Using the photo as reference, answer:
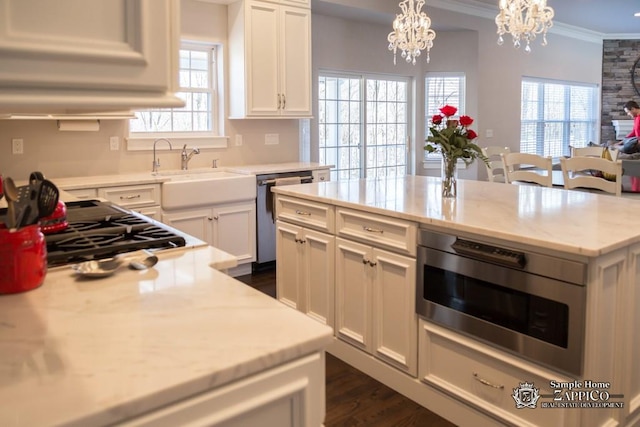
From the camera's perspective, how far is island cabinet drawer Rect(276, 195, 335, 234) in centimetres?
293

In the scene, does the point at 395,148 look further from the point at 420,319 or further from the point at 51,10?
the point at 51,10

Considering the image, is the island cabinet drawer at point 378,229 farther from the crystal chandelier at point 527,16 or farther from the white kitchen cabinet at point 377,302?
the crystal chandelier at point 527,16

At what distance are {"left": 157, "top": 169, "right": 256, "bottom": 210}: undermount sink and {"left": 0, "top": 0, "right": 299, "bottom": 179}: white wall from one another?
372 millimetres

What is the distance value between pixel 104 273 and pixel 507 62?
291 inches

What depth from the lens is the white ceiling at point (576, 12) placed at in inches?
232

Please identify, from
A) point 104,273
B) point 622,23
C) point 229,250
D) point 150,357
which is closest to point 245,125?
point 229,250

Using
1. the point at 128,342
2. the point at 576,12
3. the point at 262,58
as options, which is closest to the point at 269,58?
the point at 262,58

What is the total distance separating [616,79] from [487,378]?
31.0ft

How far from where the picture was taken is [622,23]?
8500 millimetres

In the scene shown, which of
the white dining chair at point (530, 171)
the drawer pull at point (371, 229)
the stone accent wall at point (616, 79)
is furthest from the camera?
the stone accent wall at point (616, 79)

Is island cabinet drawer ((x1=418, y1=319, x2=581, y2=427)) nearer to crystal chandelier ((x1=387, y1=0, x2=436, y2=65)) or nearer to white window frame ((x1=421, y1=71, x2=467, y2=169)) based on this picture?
crystal chandelier ((x1=387, y1=0, x2=436, y2=65))

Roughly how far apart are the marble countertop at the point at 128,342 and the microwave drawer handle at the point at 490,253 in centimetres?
113

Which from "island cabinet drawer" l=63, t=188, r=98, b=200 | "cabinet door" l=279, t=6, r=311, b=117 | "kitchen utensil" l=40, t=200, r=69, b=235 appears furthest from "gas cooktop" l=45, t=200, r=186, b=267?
"cabinet door" l=279, t=6, r=311, b=117

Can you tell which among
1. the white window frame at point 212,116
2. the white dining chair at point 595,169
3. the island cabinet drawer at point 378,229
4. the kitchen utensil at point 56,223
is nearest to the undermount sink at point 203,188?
the white window frame at point 212,116
